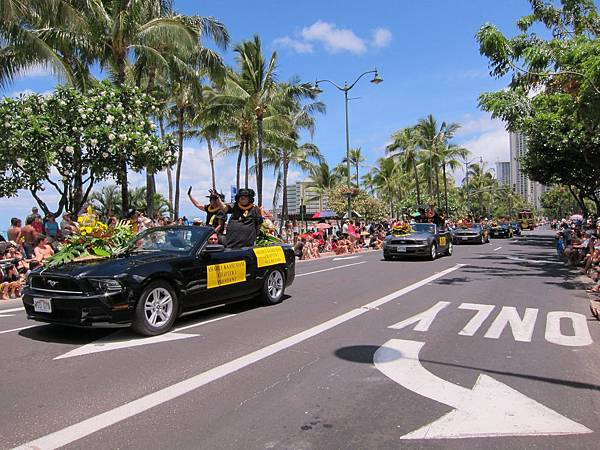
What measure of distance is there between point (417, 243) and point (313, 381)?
14.3 meters

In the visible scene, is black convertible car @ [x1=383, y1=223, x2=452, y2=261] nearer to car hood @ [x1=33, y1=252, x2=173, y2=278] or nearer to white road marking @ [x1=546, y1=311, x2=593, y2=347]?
white road marking @ [x1=546, y1=311, x2=593, y2=347]

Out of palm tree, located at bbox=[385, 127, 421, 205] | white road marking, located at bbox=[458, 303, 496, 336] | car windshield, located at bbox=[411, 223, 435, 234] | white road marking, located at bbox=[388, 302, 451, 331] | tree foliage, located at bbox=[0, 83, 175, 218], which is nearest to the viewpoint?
white road marking, located at bbox=[458, 303, 496, 336]

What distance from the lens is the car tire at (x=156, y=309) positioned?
622 cm

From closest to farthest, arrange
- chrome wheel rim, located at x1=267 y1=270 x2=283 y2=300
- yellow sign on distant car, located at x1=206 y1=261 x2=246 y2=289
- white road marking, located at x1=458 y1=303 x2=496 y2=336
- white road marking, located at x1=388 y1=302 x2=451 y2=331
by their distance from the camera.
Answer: white road marking, located at x1=458 y1=303 x2=496 y2=336 < white road marking, located at x1=388 y1=302 x2=451 y2=331 < yellow sign on distant car, located at x1=206 y1=261 x2=246 y2=289 < chrome wheel rim, located at x1=267 y1=270 x2=283 y2=300

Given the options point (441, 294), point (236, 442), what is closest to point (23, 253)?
point (441, 294)

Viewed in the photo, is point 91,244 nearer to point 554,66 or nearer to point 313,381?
point 313,381

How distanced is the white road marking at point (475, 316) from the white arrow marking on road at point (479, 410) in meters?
1.86

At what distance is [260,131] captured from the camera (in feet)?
90.0

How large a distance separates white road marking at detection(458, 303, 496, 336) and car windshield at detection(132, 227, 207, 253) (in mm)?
3946

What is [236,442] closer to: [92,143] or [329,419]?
[329,419]

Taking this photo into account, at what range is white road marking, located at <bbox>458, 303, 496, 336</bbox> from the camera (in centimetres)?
697

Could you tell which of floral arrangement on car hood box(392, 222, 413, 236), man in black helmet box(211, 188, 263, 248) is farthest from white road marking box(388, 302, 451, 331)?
floral arrangement on car hood box(392, 222, 413, 236)

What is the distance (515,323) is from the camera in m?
7.49

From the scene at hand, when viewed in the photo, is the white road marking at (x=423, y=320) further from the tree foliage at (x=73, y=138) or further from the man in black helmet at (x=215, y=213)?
the tree foliage at (x=73, y=138)
